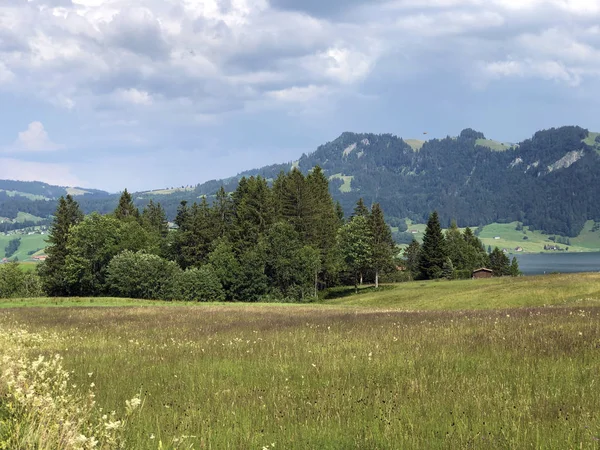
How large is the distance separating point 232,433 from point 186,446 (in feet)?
2.93

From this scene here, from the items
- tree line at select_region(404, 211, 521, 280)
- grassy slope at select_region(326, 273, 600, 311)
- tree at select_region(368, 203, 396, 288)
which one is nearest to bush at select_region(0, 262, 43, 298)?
tree at select_region(368, 203, 396, 288)

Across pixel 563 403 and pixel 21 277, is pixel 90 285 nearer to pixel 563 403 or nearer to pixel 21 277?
pixel 21 277

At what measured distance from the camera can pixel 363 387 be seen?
8523mm

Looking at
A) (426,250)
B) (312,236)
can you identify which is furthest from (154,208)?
(426,250)

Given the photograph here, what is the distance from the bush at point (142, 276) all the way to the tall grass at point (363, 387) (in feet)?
230

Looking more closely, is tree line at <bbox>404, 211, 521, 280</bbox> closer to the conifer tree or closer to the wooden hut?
A: the wooden hut

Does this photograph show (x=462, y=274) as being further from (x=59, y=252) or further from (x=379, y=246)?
(x=59, y=252)

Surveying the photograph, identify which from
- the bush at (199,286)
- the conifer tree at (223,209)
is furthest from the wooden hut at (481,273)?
the bush at (199,286)

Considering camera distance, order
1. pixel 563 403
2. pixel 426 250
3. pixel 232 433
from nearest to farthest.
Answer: pixel 232 433, pixel 563 403, pixel 426 250

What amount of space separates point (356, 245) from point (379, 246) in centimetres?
468

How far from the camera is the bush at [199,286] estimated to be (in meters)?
79.2

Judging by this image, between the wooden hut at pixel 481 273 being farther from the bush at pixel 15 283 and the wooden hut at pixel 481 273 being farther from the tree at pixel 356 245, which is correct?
the bush at pixel 15 283

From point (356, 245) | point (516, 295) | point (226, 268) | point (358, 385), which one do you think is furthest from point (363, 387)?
point (356, 245)

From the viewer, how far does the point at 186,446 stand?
5648 mm
